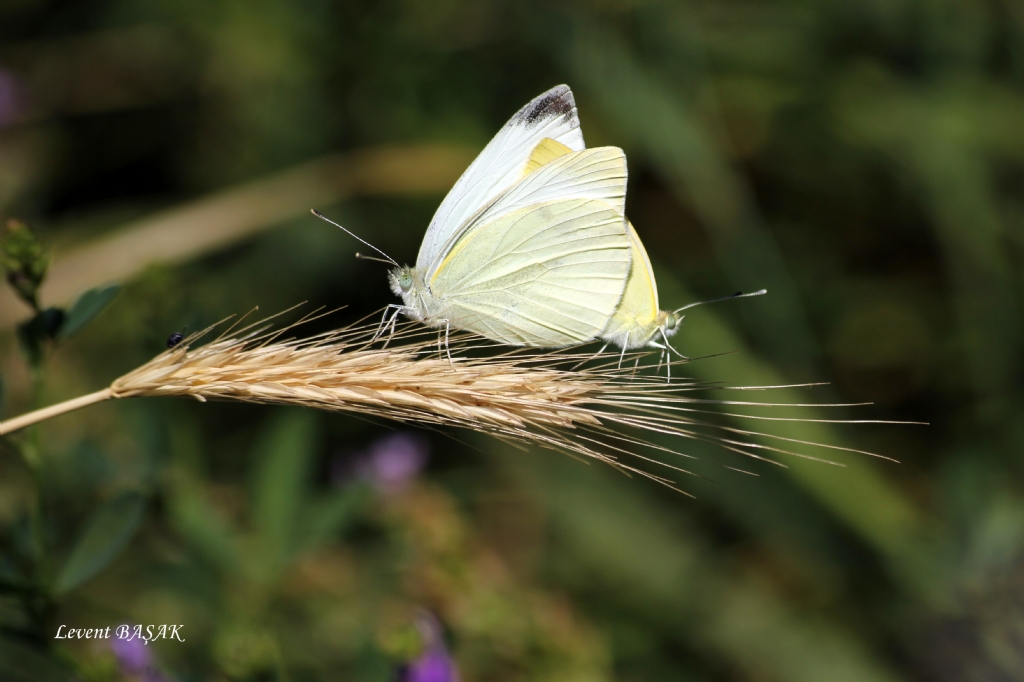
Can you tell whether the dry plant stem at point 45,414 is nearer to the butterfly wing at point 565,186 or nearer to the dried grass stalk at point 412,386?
the dried grass stalk at point 412,386

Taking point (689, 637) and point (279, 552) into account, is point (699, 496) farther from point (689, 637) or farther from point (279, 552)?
point (279, 552)

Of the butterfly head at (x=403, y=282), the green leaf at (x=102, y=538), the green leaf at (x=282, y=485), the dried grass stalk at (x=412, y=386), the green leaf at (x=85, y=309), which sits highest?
the green leaf at (x=85, y=309)

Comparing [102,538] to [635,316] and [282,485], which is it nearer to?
[282,485]

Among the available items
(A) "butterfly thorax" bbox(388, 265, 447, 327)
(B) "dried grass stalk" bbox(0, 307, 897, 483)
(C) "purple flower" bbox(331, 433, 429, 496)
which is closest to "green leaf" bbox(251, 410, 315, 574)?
(C) "purple flower" bbox(331, 433, 429, 496)

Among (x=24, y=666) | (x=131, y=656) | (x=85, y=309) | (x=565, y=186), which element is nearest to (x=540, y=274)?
(x=565, y=186)

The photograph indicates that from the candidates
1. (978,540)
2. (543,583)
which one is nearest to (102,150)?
(543,583)

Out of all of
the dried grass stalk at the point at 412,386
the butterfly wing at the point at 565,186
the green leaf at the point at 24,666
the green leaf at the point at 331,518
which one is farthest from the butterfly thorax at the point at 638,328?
the green leaf at the point at 24,666
